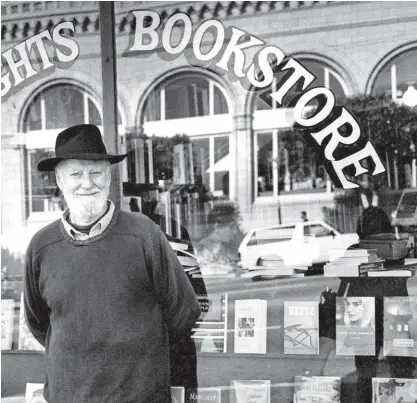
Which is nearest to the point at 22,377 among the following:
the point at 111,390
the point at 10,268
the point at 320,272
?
the point at 10,268

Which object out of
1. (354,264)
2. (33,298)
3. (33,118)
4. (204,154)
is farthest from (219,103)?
(33,298)

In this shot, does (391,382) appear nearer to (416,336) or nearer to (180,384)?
(416,336)

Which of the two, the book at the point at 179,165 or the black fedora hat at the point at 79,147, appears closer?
the black fedora hat at the point at 79,147

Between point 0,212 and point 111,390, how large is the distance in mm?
2360

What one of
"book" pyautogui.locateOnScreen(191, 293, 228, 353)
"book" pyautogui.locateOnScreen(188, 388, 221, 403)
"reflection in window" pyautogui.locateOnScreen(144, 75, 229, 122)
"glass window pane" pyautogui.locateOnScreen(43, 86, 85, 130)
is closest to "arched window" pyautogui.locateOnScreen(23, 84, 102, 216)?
"glass window pane" pyautogui.locateOnScreen(43, 86, 85, 130)

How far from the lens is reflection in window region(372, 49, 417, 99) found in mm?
4453

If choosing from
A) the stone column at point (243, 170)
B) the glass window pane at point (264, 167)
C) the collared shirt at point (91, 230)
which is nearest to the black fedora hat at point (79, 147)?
the collared shirt at point (91, 230)

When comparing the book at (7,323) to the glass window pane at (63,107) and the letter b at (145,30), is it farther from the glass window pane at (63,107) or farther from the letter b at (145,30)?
the letter b at (145,30)

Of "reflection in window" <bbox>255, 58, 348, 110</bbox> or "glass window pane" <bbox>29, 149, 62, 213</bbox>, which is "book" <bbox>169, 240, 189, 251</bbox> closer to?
"glass window pane" <bbox>29, 149, 62, 213</bbox>

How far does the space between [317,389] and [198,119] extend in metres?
2.06

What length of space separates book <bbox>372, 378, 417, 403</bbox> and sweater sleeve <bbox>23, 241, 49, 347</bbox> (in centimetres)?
184

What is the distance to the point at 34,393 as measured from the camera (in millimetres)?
4363

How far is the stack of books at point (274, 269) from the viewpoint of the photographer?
446 cm

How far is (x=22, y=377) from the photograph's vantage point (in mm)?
4414
